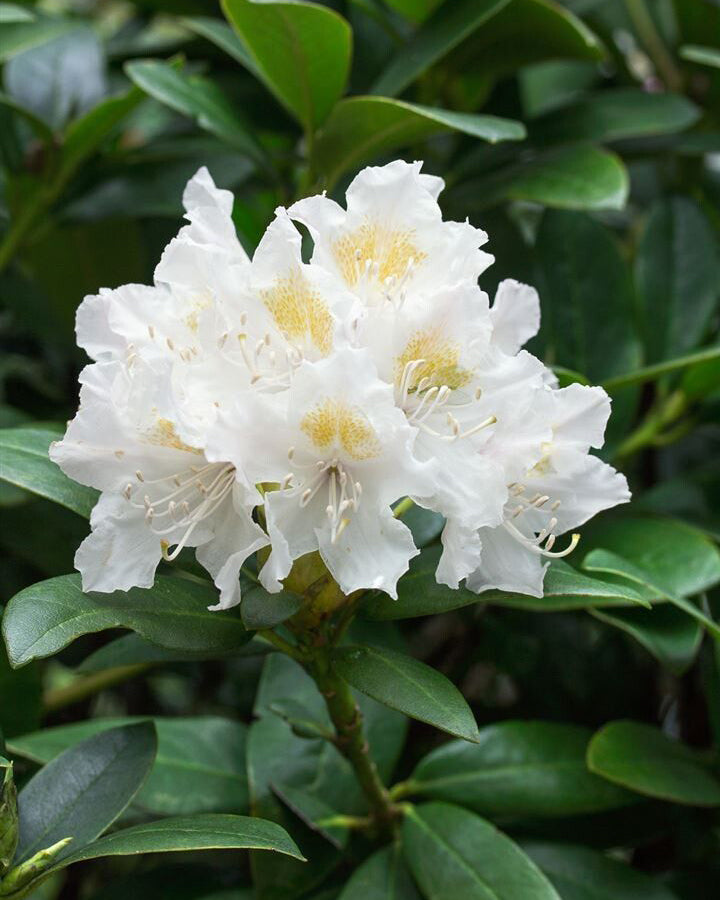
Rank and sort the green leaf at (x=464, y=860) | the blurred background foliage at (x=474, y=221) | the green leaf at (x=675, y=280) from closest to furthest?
the green leaf at (x=464, y=860) → the blurred background foliage at (x=474, y=221) → the green leaf at (x=675, y=280)

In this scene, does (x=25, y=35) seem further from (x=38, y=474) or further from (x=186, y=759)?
(x=186, y=759)

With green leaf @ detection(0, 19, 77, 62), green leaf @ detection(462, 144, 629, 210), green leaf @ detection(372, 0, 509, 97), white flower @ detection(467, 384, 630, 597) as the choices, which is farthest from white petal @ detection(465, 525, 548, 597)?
green leaf @ detection(0, 19, 77, 62)

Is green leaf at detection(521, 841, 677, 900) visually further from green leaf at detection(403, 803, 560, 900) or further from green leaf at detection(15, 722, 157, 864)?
green leaf at detection(15, 722, 157, 864)

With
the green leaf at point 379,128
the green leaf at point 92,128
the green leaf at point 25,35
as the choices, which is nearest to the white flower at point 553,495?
the green leaf at point 379,128

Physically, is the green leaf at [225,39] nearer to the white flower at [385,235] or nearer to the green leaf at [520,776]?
the white flower at [385,235]

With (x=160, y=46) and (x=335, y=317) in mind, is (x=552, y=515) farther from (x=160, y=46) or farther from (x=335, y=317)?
(x=160, y=46)

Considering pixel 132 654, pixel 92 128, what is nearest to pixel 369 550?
pixel 132 654

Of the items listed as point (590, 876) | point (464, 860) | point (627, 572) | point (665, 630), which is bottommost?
point (590, 876)
